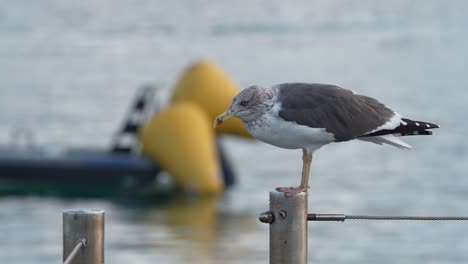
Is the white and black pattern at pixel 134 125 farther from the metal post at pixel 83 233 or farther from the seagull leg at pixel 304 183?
the metal post at pixel 83 233

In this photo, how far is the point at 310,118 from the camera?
794 centimetres

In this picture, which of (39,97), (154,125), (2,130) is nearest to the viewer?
(154,125)

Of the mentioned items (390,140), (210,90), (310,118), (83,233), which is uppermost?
(210,90)

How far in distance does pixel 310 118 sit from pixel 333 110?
0.17 metres

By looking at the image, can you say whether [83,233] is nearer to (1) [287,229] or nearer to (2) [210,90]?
(1) [287,229]

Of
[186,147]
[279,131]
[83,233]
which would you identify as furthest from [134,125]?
[83,233]

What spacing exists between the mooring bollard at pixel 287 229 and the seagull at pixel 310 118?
63 cm

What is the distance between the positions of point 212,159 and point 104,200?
243cm

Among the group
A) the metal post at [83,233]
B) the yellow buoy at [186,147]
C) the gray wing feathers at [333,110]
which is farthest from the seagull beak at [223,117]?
the yellow buoy at [186,147]

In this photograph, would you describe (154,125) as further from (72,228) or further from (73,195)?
(72,228)

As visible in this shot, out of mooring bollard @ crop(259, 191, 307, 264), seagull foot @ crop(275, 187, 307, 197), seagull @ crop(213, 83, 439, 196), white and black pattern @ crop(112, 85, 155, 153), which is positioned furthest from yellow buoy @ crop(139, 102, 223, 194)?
mooring bollard @ crop(259, 191, 307, 264)

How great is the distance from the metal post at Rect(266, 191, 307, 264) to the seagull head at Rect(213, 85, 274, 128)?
809 millimetres

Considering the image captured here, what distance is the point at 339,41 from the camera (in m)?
82.4

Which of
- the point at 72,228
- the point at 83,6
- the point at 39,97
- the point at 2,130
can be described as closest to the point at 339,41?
the point at 83,6
